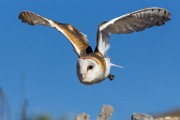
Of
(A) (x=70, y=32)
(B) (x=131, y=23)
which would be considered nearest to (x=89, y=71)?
(A) (x=70, y=32)

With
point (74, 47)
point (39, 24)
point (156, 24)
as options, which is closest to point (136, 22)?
point (156, 24)

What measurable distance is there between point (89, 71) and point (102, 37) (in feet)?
1.99

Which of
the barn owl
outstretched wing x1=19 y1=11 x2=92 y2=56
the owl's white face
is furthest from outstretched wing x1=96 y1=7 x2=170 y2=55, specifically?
the owl's white face

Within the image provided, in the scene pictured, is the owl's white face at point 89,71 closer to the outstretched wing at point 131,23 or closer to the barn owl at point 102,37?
the barn owl at point 102,37

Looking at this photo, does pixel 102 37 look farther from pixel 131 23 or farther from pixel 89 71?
pixel 89 71

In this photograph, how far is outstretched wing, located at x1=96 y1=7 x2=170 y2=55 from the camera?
9.26 m

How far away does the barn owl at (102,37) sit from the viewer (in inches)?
353

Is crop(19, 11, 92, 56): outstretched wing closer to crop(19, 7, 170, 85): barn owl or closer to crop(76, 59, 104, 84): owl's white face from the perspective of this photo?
crop(19, 7, 170, 85): barn owl

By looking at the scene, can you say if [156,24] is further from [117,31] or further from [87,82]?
[87,82]

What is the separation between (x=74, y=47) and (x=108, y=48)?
496 mm

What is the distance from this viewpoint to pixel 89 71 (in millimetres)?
8969

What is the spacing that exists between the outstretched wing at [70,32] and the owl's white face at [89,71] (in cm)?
24

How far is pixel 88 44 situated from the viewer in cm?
931

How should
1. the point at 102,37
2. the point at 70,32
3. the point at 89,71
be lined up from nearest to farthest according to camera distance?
the point at 89,71 → the point at 102,37 → the point at 70,32
